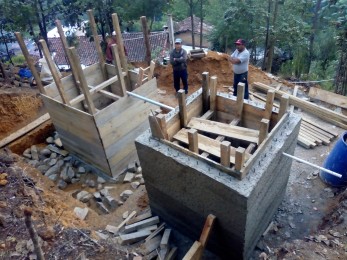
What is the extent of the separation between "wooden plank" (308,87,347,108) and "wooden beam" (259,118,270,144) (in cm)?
497

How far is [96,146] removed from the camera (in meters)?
6.02

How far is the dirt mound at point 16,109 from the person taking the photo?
26.1 feet

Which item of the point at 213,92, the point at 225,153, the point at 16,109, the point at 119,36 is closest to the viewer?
the point at 225,153

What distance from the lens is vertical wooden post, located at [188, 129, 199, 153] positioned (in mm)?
3508

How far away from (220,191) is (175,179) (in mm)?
740

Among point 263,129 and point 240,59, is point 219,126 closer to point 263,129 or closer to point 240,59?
point 263,129

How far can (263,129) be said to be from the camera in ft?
11.7

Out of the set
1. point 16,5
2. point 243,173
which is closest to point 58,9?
point 16,5

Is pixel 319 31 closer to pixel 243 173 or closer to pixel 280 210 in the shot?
pixel 280 210

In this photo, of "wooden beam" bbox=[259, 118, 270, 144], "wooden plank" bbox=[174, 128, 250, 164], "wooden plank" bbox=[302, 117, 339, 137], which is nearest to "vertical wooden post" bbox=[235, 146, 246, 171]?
"wooden plank" bbox=[174, 128, 250, 164]

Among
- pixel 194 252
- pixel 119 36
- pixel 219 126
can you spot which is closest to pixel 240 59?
pixel 119 36

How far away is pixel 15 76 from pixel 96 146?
5.83m

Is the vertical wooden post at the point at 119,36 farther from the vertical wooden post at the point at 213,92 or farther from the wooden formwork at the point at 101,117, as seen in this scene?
the vertical wooden post at the point at 213,92

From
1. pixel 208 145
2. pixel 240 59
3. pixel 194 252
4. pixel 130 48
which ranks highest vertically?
pixel 240 59
